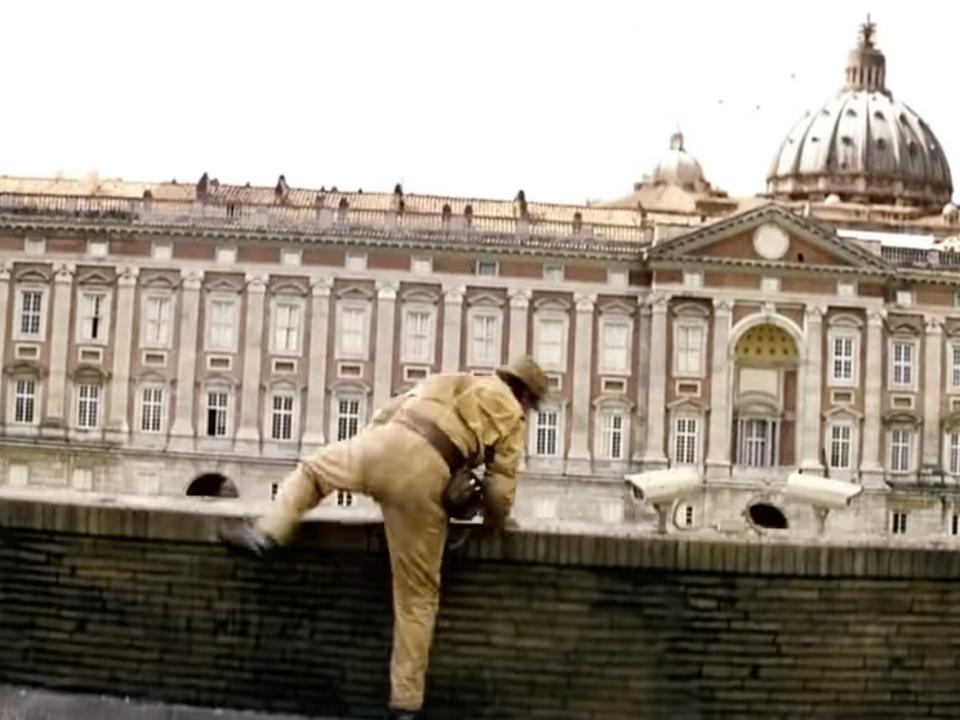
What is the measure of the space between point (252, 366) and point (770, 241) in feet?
56.1

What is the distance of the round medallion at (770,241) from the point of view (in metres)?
51.7

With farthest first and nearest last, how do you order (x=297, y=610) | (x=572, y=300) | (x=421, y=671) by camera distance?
(x=572, y=300), (x=297, y=610), (x=421, y=671)

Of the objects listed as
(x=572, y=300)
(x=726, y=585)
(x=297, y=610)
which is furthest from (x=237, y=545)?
(x=572, y=300)

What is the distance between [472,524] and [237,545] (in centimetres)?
119

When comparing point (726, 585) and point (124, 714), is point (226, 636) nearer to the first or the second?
point (124, 714)

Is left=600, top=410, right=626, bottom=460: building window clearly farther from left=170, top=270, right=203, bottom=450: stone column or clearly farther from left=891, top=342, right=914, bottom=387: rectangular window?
left=170, top=270, right=203, bottom=450: stone column

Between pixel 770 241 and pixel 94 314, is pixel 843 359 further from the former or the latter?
pixel 94 314

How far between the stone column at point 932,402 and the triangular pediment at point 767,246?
3290mm

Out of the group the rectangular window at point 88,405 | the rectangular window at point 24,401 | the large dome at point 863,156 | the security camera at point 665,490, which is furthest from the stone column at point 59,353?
the large dome at point 863,156

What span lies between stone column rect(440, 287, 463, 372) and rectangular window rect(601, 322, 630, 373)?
4680 millimetres

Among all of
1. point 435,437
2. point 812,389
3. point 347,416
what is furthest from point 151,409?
point 435,437

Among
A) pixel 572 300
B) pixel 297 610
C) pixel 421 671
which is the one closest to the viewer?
pixel 421 671

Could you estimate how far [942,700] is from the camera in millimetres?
8219

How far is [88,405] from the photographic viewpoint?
170 ft
